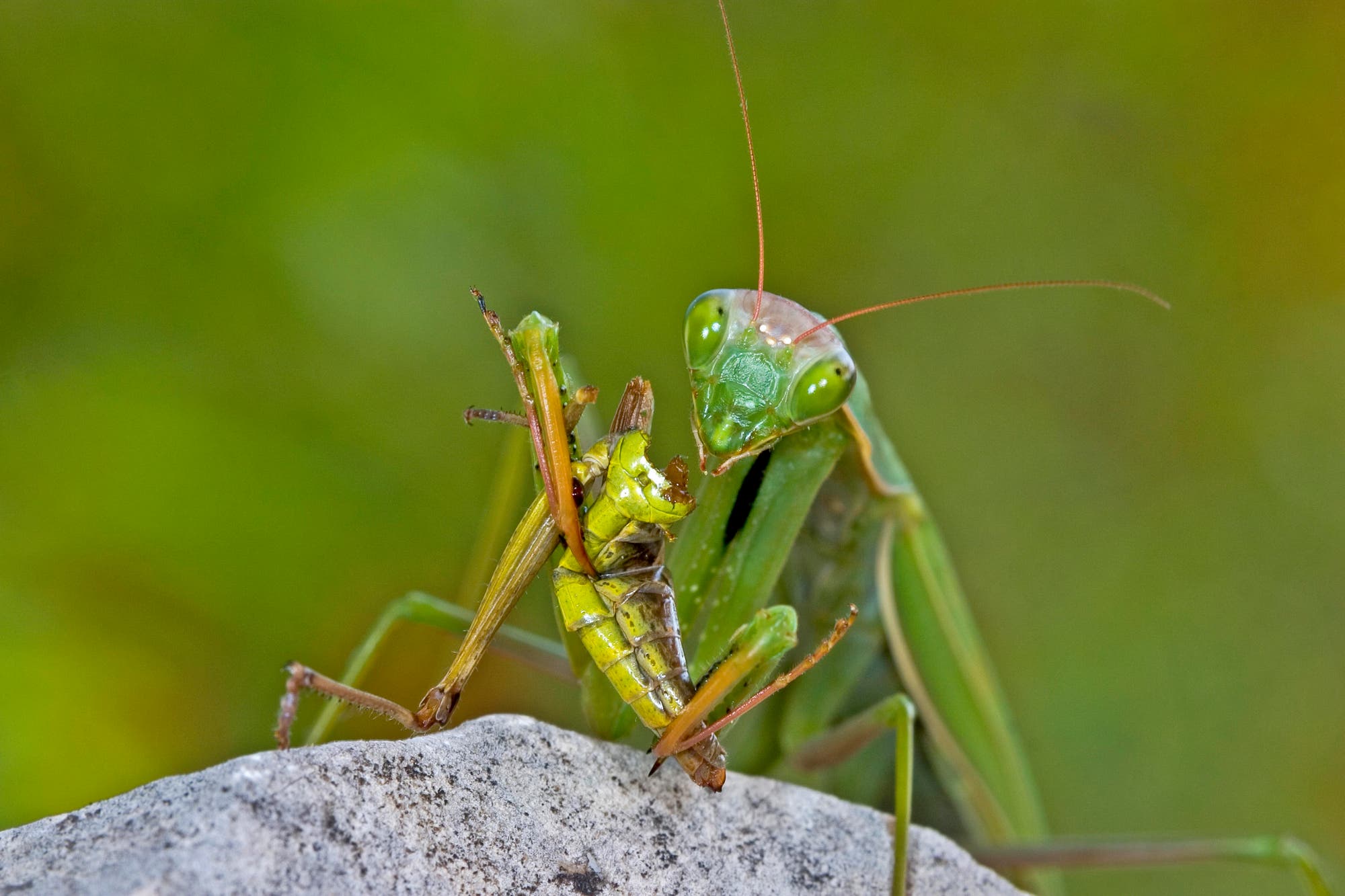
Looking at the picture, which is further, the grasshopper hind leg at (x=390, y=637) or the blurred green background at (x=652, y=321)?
the blurred green background at (x=652, y=321)

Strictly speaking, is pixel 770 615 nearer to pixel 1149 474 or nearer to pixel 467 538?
pixel 467 538

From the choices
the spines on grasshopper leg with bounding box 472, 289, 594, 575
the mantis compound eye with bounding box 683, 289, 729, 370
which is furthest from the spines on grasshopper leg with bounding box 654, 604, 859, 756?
the mantis compound eye with bounding box 683, 289, 729, 370

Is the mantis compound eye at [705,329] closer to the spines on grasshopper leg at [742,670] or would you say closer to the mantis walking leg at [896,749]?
the spines on grasshopper leg at [742,670]

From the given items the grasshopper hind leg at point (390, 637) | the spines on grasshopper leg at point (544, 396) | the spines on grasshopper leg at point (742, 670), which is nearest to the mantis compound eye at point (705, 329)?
the spines on grasshopper leg at point (544, 396)

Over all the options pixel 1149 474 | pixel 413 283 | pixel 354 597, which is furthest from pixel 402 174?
pixel 1149 474

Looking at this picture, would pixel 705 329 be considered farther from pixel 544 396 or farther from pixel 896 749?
pixel 896 749

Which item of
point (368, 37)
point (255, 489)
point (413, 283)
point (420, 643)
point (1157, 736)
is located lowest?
point (1157, 736)
